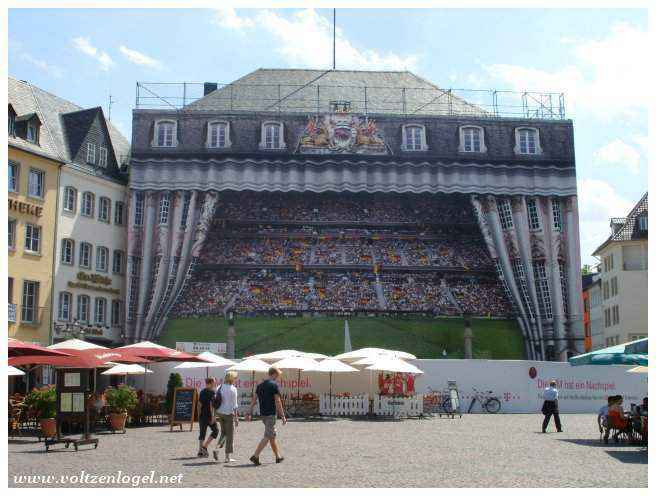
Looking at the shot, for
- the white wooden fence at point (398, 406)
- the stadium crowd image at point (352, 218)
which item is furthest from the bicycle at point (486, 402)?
the stadium crowd image at point (352, 218)

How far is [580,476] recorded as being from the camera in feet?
50.3

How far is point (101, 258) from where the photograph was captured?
170 feet

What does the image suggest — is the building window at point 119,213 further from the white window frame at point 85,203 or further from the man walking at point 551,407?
the man walking at point 551,407

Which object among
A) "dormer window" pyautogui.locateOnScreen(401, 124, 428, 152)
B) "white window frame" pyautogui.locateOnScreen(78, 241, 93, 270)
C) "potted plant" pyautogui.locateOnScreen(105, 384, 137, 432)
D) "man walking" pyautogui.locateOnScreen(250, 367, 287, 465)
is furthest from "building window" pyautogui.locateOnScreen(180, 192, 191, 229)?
"man walking" pyautogui.locateOnScreen(250, 367, 287, 465)

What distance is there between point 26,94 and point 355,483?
4217cm

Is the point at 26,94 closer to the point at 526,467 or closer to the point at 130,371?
the point at 130,371

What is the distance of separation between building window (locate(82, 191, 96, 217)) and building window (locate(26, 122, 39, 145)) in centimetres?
423

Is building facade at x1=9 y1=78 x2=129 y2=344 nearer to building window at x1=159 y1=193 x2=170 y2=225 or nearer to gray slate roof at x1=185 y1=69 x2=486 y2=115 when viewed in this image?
building window at x1=159 y1=193 x2=170 y2=225

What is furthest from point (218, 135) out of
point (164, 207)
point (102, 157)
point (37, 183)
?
point (37, 183)

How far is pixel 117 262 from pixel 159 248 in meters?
2.85

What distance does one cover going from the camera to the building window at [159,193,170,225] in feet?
173

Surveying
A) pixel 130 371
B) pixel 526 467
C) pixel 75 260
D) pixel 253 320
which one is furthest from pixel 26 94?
pixel 526 467

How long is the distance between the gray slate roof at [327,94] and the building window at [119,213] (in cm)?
768

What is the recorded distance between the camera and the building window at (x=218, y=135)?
5391 centimetres
